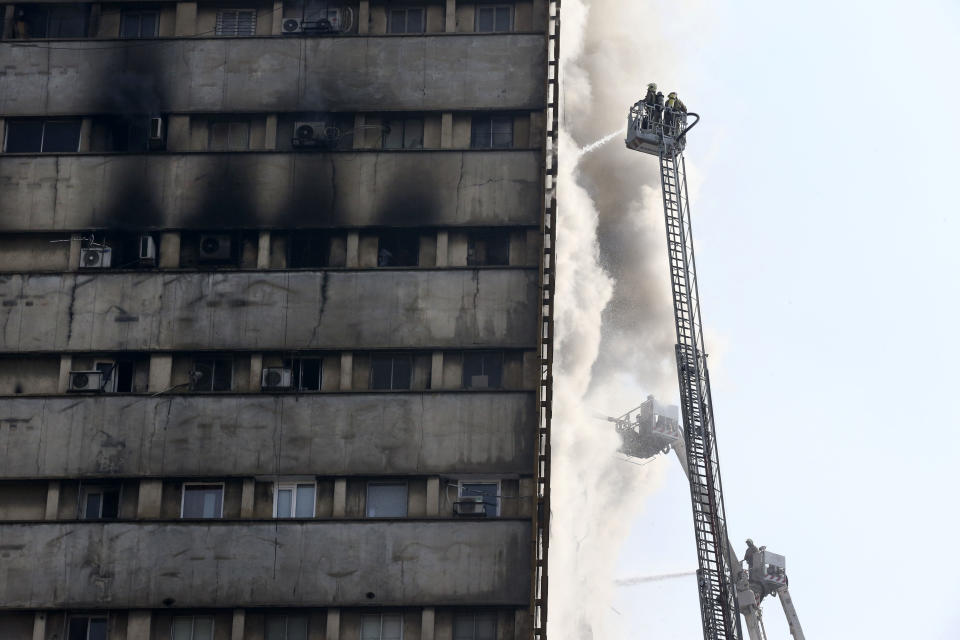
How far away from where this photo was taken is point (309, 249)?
54812 mm

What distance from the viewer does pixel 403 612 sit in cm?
5125

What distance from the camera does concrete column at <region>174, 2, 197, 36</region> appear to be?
57.3 m

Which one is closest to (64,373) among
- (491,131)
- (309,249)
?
(309,249)

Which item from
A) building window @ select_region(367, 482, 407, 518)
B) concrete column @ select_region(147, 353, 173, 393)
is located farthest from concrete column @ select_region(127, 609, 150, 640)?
building window @ select_region(367, 482, 407, 518)

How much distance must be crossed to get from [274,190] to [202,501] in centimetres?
1031

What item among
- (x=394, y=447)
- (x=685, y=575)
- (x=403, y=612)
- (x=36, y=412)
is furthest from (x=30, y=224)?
(x=685, y=575)

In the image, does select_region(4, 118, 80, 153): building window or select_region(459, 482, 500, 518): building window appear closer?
select_region(459, 482, 500, 518): building window

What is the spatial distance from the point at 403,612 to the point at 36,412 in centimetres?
1316

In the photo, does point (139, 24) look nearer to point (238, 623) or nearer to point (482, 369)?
point (482, 369)

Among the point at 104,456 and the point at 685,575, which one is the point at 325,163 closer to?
the point at 104,456

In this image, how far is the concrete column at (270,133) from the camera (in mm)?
55781

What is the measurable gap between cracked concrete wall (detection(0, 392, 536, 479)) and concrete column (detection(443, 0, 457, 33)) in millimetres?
12723

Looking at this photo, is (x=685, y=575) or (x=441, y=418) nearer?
(x=441, y=418)

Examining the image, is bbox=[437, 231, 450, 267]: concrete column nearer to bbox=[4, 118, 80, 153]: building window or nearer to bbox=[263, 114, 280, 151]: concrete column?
bbox=[263, 114, 280, 151]: concrete column
